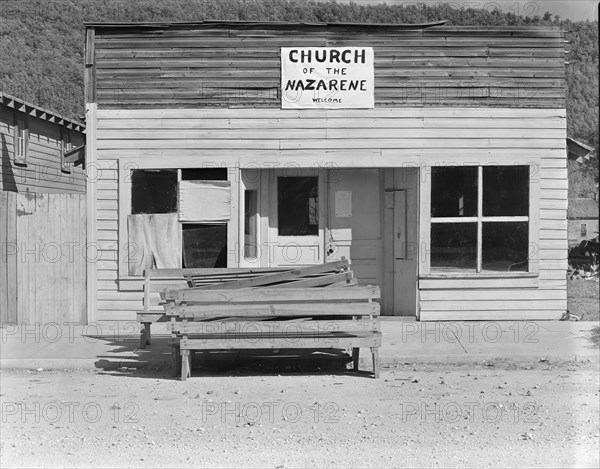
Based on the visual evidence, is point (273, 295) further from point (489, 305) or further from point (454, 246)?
point (489, 305)

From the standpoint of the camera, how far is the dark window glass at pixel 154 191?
41.1 feet

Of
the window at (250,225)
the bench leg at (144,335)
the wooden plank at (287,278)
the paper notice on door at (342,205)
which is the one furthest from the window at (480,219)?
the bench leg at (144,335)

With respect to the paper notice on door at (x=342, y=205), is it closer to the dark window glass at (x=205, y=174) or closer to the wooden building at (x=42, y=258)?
the dark window glass at (x=205, y=174)

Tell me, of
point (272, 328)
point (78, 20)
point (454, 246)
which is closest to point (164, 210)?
point (78, 20)

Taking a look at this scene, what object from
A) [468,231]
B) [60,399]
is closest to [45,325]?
[60,399]

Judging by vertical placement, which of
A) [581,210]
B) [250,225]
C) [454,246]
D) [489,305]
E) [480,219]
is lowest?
[489,305]

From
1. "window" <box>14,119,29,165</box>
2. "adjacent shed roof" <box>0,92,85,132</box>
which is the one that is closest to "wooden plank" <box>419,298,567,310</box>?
"adjacent shed roof" <box>0,92,85,132</box>

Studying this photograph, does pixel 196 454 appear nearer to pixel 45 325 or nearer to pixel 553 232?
pixel 45 325

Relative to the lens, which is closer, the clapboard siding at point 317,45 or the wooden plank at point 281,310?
the wooden plank at point 281,310

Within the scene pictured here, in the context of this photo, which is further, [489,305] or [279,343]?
[489,305]

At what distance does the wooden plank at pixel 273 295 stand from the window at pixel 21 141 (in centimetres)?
1131

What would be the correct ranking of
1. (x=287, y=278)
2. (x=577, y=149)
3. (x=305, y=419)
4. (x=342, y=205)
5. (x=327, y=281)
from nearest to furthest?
1. (x=305, y=419)
2. (x=327, y=281)
3. (x=287, y=278)
4. (x=577, y=149)
5. (x=342, y=205)

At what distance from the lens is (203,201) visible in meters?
12.5

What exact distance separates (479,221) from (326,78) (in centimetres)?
329
